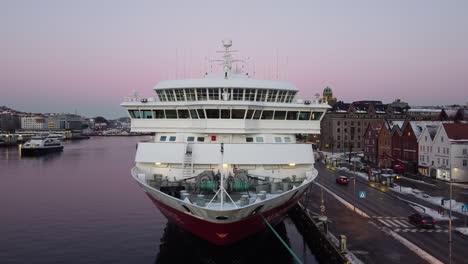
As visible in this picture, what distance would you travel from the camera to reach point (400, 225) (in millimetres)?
29281

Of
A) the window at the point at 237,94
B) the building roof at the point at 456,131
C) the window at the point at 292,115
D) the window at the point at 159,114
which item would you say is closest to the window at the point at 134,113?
the window at the point at 159,114

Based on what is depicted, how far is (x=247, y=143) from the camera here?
25094mm

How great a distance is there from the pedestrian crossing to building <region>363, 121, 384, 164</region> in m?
44.5

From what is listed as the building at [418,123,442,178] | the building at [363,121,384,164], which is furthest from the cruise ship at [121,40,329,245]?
the building at [363,121,384,164]

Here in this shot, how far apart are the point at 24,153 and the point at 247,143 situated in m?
113

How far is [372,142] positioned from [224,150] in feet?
188

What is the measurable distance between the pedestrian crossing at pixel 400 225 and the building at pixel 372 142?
44.5 metres

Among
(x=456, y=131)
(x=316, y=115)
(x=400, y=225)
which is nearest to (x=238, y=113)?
(x=316, y=115)

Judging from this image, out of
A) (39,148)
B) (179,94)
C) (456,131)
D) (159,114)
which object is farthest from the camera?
(39,148)

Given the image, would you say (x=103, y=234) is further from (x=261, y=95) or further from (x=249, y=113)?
(x=261, y=95)

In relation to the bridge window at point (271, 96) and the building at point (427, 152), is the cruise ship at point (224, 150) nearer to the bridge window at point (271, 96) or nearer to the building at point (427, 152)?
the bridge window at point (271, 96)

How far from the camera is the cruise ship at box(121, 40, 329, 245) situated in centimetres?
2227

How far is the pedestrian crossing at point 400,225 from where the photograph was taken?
90.9 ft

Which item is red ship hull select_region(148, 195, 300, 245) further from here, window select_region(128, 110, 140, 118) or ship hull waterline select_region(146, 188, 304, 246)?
window select_region(128, 110, 140, 118)
